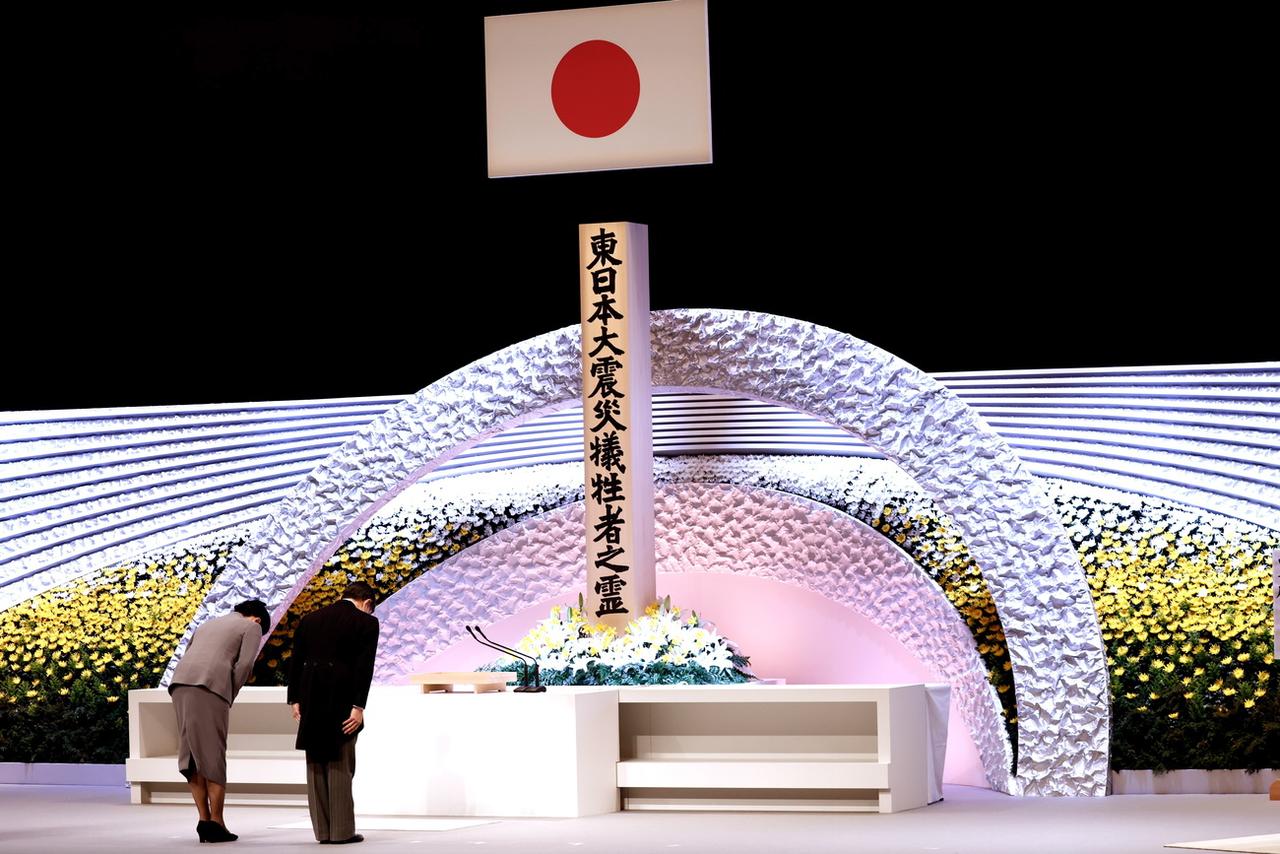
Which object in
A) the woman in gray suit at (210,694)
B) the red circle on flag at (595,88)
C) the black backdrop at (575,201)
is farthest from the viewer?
the black backdrop at (575,201)

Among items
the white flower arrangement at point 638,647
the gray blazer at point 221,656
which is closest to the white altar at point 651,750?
the white flower arrangement at point 638,647

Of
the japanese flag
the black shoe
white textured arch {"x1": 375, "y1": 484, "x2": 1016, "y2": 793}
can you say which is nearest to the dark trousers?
the black shoe

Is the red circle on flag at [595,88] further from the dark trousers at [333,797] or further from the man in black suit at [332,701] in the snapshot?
the dark trousers at [333,797]

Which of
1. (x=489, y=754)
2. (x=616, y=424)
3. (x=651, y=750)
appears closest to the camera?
(x=489, y=754)

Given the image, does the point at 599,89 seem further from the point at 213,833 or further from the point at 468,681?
the point at 213,833

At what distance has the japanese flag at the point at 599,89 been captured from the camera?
9.65 metres

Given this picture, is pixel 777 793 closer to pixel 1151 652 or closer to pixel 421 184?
pixel 1151 652

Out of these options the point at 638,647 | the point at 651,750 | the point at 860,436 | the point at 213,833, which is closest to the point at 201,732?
the point at 213,833

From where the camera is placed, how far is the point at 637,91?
32.0ft

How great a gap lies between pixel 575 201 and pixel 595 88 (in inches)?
71.4

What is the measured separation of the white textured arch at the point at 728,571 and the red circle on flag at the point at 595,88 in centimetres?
227

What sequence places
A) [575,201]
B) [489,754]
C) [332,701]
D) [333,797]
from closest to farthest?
[333,797] → [332,701] → [489,754] → [575,201]

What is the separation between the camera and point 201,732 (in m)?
7.56

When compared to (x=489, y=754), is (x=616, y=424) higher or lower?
higher
